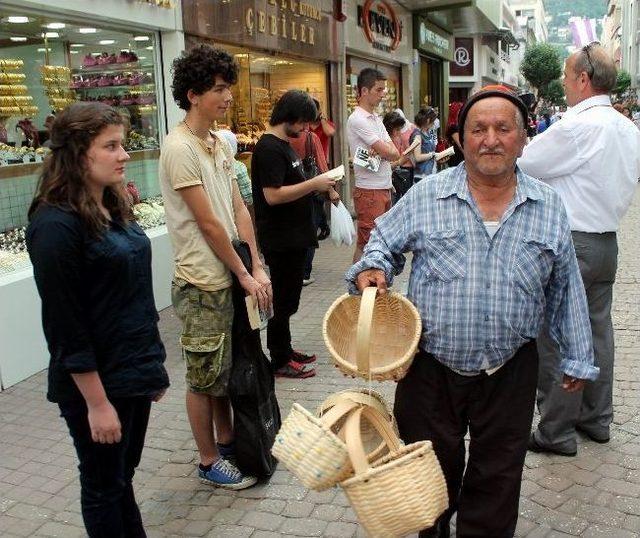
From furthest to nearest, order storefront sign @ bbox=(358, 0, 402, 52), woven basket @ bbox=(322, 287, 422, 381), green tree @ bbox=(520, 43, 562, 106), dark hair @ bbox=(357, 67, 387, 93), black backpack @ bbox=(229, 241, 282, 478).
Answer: green tree @ bbox=(520, 43, 562, 106) → storefront sign @ bbox=(358, 0, 402, 52) → dark hair @ bbox=(357, 67, 387, 93) → black backpack @ bbox=(229, 241, 282, 478) → woven basket @ bbox=(322, 287, 422, 381)

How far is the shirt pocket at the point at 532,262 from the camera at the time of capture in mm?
2383

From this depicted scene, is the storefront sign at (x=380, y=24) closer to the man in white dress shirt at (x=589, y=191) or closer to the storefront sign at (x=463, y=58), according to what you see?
the man in white dress shirt at (x=589, y=191)

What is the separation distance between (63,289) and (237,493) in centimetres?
168

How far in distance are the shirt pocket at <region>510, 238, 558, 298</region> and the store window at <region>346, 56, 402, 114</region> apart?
9585mm

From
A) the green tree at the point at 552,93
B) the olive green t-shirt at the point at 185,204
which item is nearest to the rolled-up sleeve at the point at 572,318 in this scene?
the olive green t-shirt at the point at 185,204

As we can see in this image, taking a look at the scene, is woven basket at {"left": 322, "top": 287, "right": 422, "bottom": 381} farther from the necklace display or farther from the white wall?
the necklace display

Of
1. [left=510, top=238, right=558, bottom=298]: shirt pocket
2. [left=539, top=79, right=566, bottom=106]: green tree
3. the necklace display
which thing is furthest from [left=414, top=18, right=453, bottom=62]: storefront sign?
[left=539, top=79, right=566, bottom=106]: green tree

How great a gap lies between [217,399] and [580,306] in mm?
1794

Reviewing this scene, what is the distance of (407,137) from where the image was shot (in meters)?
10.8

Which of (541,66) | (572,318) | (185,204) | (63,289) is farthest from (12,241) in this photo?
(541,66)

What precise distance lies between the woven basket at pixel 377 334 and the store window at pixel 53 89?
338 cm

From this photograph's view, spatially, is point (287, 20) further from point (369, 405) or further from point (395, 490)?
point (395, 490)

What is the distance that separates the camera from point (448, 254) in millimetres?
2418

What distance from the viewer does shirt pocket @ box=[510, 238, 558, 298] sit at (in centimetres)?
238
